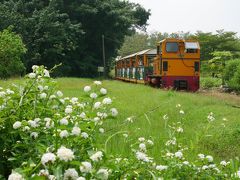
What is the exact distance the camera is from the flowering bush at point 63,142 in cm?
204

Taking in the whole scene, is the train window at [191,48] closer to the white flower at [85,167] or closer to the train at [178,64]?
the train at [178,64]

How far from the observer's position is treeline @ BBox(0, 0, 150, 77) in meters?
33.0

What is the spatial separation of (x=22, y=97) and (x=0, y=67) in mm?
24565

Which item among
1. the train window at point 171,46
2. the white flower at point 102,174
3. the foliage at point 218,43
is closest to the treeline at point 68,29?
the foliage at point 218,43

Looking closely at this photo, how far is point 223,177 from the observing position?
3121 millimetres

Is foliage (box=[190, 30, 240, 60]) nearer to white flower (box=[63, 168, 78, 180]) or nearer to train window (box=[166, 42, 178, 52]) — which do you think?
train window (box=[166, 42, 178, 52])

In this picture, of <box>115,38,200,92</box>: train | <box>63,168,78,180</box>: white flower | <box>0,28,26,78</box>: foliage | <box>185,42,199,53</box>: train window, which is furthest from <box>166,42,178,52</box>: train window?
<box>63,168,78,180</box>: white flower

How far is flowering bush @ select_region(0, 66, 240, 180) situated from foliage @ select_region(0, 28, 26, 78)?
23849mm

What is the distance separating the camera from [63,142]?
7.82ft

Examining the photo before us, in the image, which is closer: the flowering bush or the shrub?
the flowering bush

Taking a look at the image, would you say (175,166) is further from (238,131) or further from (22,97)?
(238,131)

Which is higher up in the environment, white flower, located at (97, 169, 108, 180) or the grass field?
white flower, located at (97, 169, 108, 180)

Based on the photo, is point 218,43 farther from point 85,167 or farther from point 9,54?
point 85,167

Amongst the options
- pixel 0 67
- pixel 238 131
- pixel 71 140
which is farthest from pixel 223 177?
pixel 0 67
